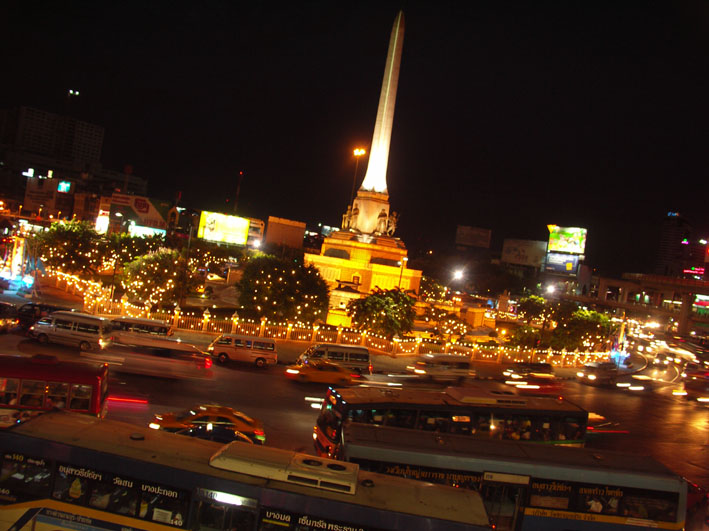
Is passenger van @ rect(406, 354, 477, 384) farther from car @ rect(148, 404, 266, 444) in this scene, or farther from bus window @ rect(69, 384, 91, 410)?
bus window @ rect(69, 384, 91, 410)

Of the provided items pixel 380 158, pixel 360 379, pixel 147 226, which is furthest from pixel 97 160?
pixel 360 379

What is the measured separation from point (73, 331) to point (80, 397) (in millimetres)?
8868

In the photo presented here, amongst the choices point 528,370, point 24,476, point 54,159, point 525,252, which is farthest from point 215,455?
point 54,159

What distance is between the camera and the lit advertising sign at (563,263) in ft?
254

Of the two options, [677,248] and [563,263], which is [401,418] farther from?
[677,248]

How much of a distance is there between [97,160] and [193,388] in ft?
420

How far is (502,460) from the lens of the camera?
804cm

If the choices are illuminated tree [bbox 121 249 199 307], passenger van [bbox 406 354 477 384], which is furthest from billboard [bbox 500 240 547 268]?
passenger van [bbox 406 354 477 384]

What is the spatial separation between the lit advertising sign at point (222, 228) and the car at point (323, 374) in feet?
139

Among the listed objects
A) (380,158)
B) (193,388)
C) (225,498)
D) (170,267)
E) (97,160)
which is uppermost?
(97,160)

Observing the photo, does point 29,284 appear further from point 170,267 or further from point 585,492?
point 585,492

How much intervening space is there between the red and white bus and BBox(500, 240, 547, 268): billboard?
307 feet

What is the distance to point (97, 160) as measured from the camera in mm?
126125

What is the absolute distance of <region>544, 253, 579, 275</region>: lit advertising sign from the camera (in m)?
77.3
